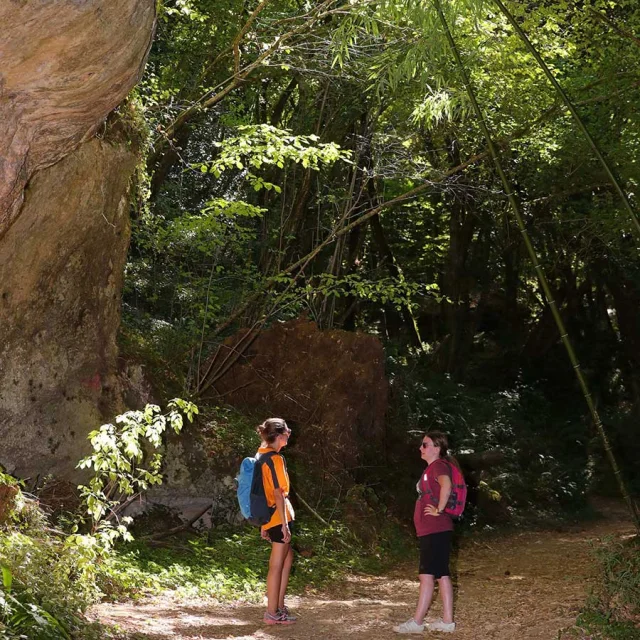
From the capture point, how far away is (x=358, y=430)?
11398 millimetres

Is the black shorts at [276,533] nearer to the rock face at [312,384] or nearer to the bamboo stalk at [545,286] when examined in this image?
the bamboo stalk at [545,286]

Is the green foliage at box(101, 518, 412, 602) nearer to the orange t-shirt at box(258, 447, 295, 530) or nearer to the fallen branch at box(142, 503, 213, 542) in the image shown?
the fallen branch at box(142, 503, 213, 542)

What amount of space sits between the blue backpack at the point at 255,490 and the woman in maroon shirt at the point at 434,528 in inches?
40.5

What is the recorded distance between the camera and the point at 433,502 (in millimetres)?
5676

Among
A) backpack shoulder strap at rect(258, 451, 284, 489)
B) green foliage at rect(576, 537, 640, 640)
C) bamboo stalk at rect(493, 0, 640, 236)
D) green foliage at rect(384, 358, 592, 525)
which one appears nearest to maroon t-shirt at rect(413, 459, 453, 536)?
backpack shoulder strap at rect(258, 451, 284, 489)

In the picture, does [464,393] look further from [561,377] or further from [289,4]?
[289,4]

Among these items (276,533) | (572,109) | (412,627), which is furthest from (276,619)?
(572,109)

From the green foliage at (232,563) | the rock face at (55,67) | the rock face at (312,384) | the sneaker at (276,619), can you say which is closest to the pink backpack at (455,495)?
the sneaker at (276,619)

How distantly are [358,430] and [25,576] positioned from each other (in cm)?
676

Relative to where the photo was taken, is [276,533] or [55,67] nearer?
[55,67]

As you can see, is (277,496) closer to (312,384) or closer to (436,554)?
(436,554)

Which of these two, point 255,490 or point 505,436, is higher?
point 255,490

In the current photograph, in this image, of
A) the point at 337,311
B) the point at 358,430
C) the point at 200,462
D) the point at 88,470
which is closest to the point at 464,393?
the point at 337,311

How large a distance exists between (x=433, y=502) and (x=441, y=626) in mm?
898
